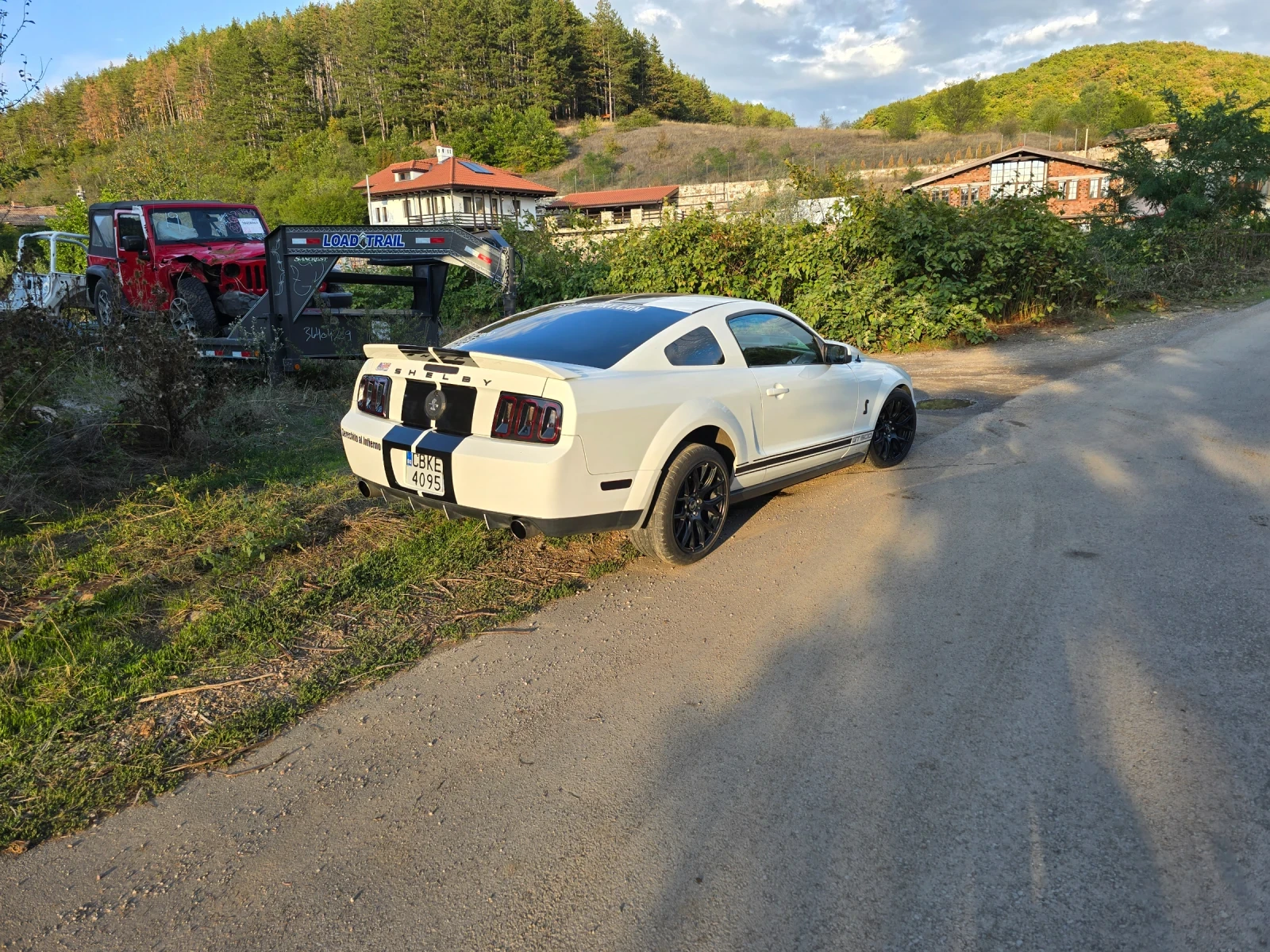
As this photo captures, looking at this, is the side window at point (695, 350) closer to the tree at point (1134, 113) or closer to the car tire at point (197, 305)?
the car tire at point (197, 305)

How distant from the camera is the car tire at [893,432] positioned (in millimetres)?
7344

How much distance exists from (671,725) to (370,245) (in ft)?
25.0

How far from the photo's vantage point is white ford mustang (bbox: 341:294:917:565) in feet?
15.2

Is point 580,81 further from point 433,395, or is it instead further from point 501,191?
point 433,395

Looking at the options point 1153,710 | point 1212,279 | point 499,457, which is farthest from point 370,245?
point 1212,279

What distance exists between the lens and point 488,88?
104812 millimetres

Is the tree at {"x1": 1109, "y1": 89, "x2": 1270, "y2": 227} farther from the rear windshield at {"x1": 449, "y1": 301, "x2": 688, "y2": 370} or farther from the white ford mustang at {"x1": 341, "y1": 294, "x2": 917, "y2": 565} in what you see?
the rear windshield at {"x1": 449, "y1": 301, "x2": 688, "y2": 370}

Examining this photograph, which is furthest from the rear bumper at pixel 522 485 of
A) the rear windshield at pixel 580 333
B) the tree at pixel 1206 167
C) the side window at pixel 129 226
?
the tree at pixel 1206 167

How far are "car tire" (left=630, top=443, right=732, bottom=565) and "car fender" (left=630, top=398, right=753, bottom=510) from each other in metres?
0.08

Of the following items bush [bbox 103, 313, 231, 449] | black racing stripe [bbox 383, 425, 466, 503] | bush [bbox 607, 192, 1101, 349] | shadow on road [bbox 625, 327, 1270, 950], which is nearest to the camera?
shadow on road [bbox 625, 327, 1270, 950]

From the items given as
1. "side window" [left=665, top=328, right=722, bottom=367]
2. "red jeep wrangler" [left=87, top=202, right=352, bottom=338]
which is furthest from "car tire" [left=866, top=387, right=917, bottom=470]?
"red jeep wrangler" [left=87, top=202, right=352, bottom=338]

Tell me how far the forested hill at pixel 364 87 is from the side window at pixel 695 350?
83.6 m

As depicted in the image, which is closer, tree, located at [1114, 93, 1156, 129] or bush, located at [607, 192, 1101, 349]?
bush, located at [607, 192, 1101, 349]

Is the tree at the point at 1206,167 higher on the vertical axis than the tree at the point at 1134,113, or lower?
lower
